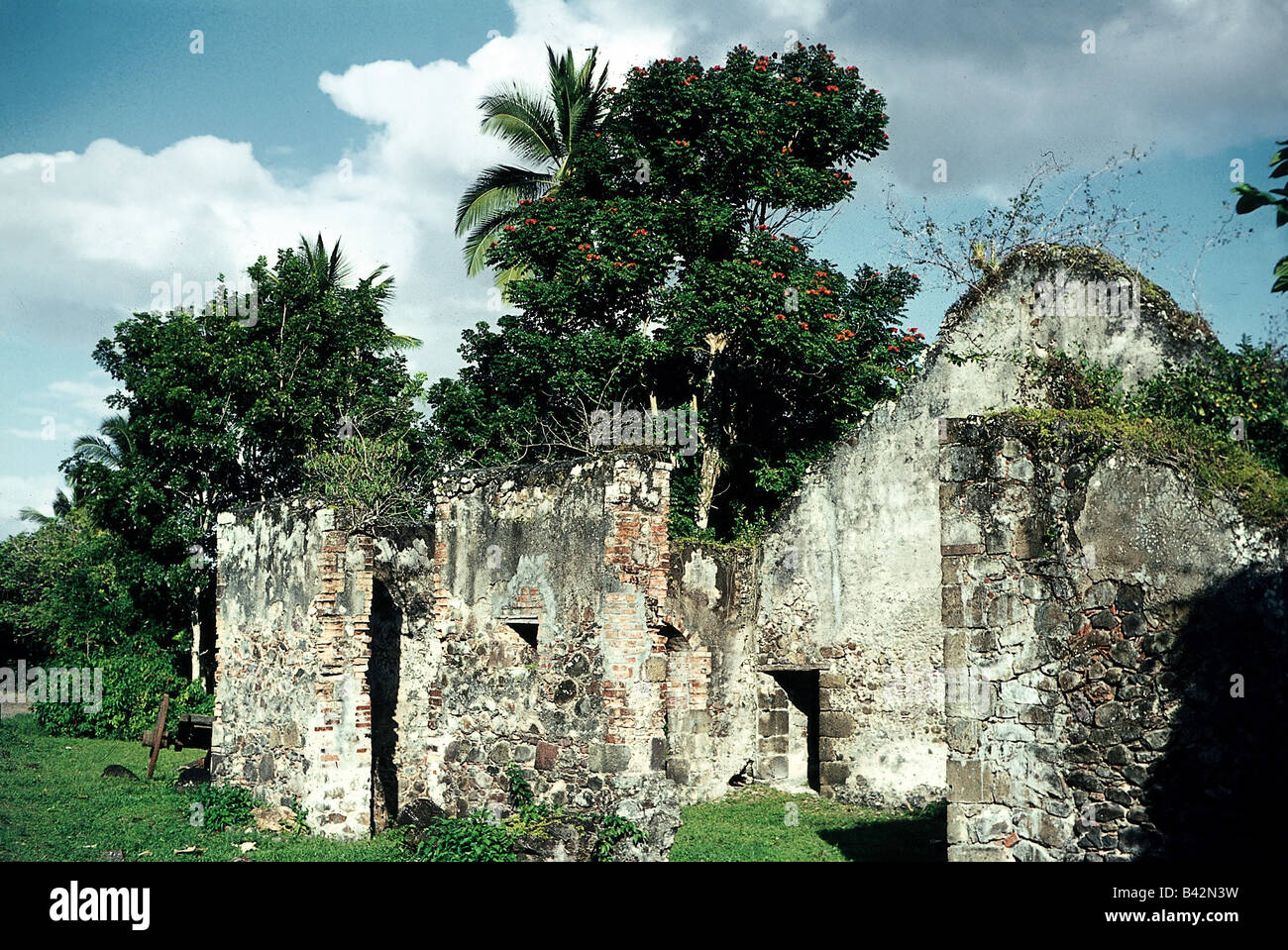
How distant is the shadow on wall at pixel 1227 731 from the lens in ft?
24.9

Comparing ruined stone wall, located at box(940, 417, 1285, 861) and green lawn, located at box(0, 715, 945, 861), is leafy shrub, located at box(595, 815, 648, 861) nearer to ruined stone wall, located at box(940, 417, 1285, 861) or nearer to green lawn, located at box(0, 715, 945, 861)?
green lawn, located at box(0, 715, 945, 861)

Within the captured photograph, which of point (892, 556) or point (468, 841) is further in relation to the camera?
point (892, 556)

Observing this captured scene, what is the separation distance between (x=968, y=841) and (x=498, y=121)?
19822 millimetres

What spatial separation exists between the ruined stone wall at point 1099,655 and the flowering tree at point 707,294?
962cm

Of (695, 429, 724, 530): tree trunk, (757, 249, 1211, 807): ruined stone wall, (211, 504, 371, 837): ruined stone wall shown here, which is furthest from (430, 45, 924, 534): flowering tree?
(211, 504, 371, 837): ruined stone wall

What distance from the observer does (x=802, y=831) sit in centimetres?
1344

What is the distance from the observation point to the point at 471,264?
82.4 ft

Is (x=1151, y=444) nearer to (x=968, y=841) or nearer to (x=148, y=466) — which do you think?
(x=968, y=841)

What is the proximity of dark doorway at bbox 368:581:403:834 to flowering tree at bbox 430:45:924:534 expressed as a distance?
518cm

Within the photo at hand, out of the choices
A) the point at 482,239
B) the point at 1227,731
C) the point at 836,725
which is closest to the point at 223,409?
the point at 482,239

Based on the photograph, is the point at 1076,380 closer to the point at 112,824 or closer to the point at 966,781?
the point at 966,781

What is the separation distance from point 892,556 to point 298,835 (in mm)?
8147
